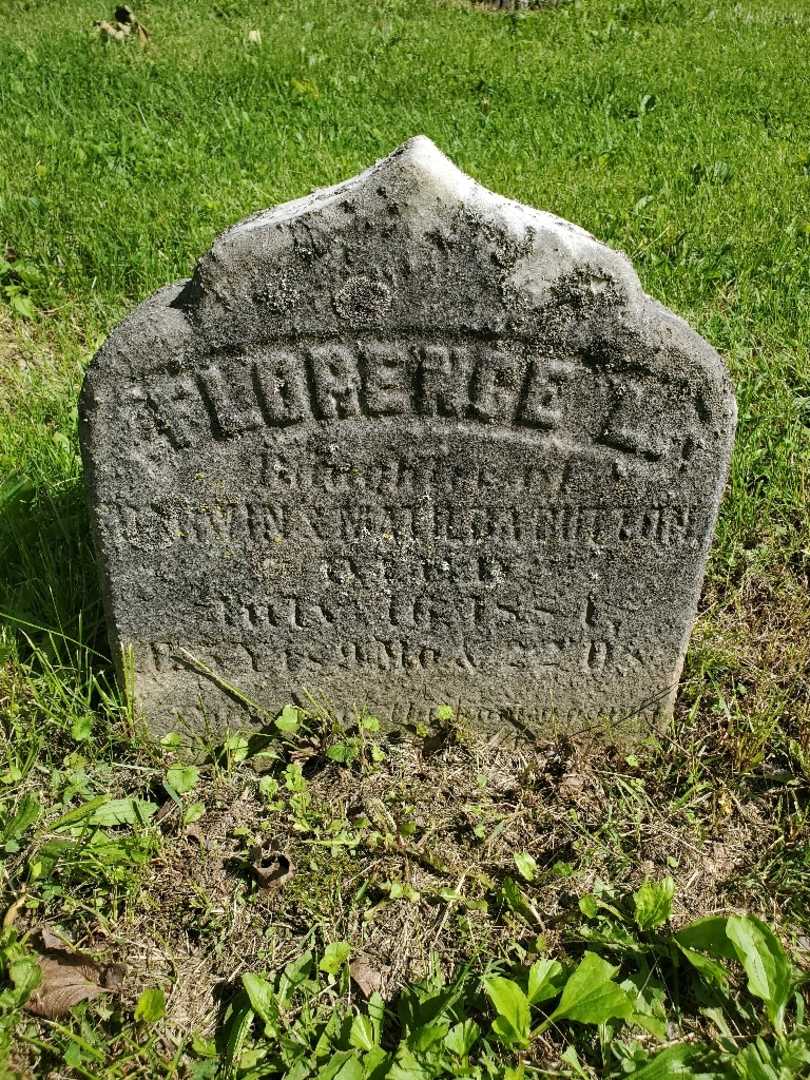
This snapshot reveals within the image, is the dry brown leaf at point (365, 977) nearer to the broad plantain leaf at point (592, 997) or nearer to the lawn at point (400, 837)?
the lawn at point (400, 837)

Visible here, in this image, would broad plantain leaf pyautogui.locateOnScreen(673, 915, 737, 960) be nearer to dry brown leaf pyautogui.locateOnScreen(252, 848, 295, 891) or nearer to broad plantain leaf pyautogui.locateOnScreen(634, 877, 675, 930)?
broad plantain leaf pyautogui.locateOnScreen(634, 877, 675, 930)

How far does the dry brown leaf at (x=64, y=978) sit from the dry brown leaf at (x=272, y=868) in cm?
34

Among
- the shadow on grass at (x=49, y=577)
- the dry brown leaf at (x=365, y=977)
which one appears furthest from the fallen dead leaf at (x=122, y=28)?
the dry brown leaf at (x=365, y=977)

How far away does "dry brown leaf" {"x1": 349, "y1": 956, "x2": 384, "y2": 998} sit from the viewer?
1.85m

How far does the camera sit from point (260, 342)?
1.76 m

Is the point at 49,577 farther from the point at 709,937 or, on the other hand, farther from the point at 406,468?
the point at 709,937

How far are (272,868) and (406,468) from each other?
935 mm

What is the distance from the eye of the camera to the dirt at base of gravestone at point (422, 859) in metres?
1.92

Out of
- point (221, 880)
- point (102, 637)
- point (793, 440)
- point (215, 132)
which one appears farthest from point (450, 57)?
point (221, 880)

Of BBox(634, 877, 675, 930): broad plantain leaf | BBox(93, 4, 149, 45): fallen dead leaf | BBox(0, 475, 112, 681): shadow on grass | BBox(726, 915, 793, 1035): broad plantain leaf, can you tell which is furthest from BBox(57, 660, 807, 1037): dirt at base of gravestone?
BBox(93, 4, 149, 45): fallen dead leaf

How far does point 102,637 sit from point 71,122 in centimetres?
381

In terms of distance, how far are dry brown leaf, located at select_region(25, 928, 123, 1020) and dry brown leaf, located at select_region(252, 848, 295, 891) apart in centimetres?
34

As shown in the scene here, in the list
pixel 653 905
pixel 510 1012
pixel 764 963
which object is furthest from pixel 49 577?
pixel 764 963

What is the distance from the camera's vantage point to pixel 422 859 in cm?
207
